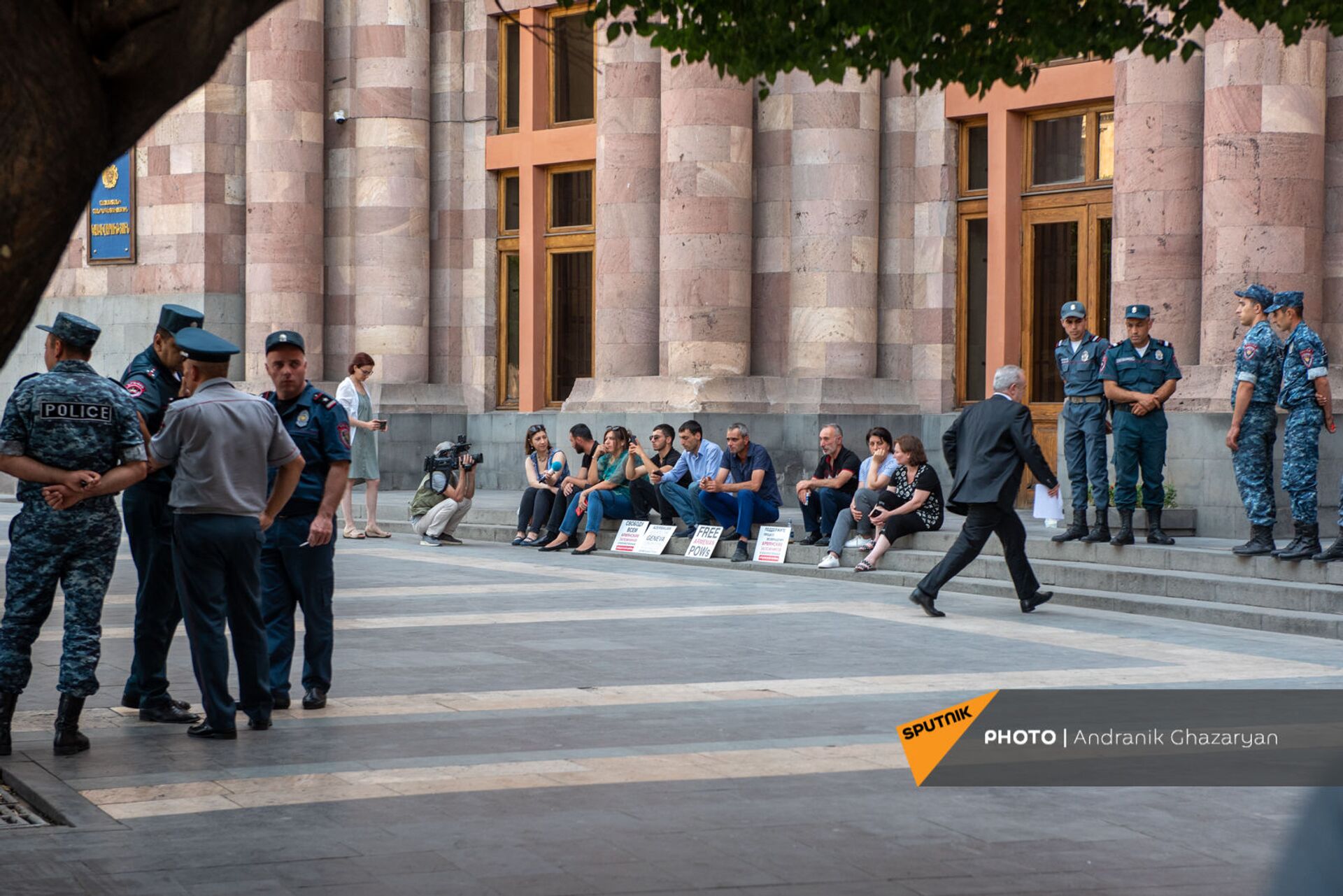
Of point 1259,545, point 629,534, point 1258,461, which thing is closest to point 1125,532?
point 1259,545

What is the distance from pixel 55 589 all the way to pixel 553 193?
19815 mm

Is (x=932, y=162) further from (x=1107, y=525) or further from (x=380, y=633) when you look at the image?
(x=380, y=633)

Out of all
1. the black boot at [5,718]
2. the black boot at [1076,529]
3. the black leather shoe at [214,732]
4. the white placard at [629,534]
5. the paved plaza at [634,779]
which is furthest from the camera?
the white placard at [629,534]

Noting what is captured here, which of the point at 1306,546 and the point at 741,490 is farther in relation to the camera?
the point at 741,490

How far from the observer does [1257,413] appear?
13.6 m

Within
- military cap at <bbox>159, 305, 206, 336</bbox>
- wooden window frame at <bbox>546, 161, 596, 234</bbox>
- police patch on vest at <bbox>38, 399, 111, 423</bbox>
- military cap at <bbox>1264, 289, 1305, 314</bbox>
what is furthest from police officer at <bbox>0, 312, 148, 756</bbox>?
wooden window frame at <bbox>546, 161, 596, 234</bbox>

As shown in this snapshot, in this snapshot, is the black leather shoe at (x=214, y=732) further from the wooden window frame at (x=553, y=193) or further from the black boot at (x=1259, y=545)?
the wooden window frame at (x=553, y=193)

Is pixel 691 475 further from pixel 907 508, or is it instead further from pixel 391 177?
pixel 391 177

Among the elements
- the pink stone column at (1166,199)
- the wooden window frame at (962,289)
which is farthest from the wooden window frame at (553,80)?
the pink stone column at (1166,199)

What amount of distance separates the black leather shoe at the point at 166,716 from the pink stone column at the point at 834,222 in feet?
47.9

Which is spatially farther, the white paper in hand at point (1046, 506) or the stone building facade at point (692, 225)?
the stone building facade at point (692, 225)

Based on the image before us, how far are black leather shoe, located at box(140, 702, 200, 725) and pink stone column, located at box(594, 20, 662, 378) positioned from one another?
1527cm

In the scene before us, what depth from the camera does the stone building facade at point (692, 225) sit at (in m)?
17.0

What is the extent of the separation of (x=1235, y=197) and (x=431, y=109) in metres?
14.6
